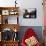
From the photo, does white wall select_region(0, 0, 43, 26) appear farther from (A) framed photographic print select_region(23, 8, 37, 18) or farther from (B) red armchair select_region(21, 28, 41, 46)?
(B) red armchair select_region(21, 28, 41, 46)

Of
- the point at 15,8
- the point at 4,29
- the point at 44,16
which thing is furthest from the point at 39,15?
the point at 4,29

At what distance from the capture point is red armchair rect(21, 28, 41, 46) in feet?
15.4

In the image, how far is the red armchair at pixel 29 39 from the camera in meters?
4.71

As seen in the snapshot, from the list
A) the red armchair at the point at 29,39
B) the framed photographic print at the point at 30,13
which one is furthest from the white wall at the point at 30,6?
the red armchair at the point at 29,39

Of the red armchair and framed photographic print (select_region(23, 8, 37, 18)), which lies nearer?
the red armchair

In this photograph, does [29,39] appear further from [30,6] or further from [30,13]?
[30,6]

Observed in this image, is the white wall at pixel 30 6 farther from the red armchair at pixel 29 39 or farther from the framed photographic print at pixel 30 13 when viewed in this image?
the red armchair at pixel 29 39

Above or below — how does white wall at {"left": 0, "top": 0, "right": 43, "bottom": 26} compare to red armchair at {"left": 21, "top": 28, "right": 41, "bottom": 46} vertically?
above

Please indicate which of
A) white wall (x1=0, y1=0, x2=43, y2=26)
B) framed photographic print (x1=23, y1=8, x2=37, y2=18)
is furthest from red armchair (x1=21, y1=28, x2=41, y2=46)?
framed photographic print (x1=23, y1=8, x2=37, y2=18)

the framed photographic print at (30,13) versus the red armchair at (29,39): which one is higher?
the framed photographic print at (30,13)

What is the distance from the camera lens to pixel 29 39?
4742mm

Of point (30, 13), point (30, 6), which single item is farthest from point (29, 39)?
point (30, 6)

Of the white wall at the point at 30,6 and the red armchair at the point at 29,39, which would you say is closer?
the red armchair at the point at 29,39

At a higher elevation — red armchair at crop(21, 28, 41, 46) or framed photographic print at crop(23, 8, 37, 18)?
framed photographic print at crop(23, 8, 37, 18)
